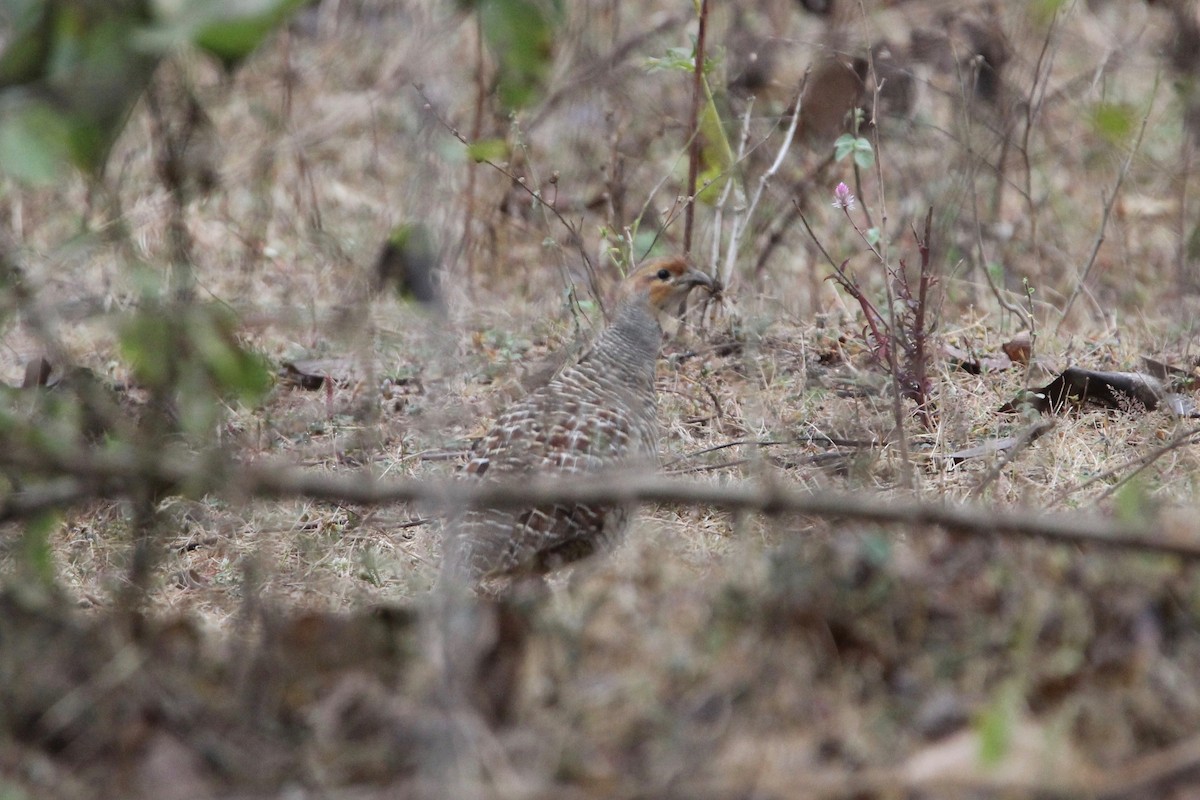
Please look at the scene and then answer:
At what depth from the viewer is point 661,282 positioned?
18.4 ft

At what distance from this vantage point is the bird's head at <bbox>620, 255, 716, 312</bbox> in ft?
18.3

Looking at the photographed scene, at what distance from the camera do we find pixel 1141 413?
5.24 metres

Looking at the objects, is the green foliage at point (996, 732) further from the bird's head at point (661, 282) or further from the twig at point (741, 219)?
the twig at point (741, 219)

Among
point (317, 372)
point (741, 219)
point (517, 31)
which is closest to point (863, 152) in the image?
point (741, 219)

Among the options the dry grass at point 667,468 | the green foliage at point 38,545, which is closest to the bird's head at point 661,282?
the dry grass at point 667,468

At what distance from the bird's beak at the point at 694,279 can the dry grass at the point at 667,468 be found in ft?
1.16

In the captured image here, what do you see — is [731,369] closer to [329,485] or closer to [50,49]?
[329,485]

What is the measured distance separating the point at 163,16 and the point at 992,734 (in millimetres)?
1613

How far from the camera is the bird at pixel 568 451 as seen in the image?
4445 mm

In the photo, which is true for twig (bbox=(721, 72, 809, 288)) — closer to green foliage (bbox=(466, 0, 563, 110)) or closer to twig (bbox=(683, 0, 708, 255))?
twig (bbox=(683, 0, 708, 255))

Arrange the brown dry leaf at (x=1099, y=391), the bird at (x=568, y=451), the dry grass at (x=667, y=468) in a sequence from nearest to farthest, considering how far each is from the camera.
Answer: the dry grass at (x=667, y=468), the bird at (x=568, y=451), the brown dry leaf at (x=1099, y=391)

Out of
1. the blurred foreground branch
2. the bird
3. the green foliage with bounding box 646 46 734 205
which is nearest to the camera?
the blurred foreground branch

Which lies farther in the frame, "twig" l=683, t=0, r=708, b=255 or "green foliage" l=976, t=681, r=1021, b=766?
"twig" l=683, t=0, r=708, b=255

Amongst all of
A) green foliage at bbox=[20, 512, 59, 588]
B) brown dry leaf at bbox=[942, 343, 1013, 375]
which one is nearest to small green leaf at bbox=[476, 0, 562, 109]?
green foliage at bbox=[20, 512, 59, 588]
